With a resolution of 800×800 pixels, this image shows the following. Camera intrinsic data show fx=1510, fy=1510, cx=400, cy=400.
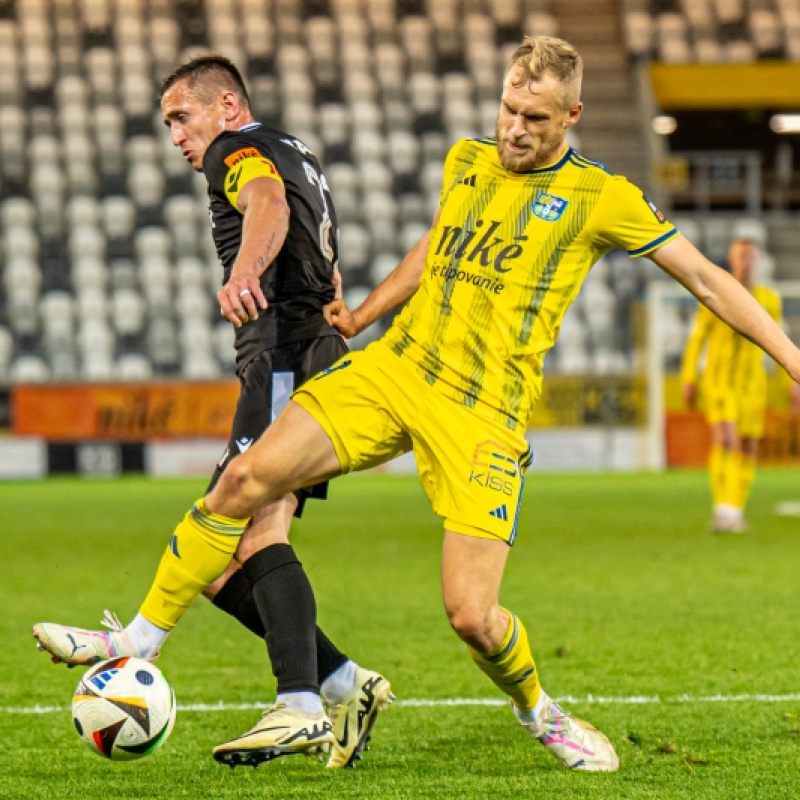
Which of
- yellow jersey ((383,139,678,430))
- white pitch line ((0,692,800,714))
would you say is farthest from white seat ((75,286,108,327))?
yellow jersey ((383,139,678,430))

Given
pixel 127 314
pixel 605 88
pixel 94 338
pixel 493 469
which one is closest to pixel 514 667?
pixel 493 469

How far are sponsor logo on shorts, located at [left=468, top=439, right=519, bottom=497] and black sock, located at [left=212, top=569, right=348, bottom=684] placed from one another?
0.67 metres

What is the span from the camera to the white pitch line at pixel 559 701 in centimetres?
461

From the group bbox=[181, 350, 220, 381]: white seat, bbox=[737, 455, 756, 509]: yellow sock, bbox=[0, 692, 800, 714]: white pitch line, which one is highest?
bbox=[0, 692, 800, 714]: white pitch line

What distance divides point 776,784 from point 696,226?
1809 centimetres

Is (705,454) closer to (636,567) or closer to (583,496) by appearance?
(583,496)

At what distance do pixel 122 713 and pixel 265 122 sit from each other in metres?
18.6

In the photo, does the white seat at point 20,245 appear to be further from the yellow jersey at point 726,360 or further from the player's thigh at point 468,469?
the player's thigh at point 468,469

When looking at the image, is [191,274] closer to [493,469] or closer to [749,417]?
[749,417]

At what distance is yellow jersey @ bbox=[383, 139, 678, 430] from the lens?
381 centimetres

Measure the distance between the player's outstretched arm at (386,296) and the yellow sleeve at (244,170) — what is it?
0.40 meters

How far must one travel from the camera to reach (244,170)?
4062 mm

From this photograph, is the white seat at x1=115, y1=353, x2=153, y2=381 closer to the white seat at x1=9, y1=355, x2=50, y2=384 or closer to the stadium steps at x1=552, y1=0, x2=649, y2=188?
the white seat at x1=9, y1=355, x2=50, y2=384

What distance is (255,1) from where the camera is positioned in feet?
74.4
